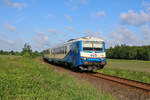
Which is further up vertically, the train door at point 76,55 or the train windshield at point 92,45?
the train windshield at point 92,45

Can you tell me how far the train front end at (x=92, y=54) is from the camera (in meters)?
16.5

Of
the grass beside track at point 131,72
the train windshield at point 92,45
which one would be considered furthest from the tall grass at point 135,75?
the train windshield at point 92,45

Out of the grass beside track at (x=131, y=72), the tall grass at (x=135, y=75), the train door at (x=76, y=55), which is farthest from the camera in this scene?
the train door at (x=76, y=55)

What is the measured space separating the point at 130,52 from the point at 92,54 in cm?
8770

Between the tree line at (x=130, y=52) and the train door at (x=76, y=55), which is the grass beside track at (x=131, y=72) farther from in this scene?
the tree line at (x=130, y=52)

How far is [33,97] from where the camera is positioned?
606 cm

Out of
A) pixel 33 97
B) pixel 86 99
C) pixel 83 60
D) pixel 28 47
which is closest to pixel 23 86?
pixel 33 97

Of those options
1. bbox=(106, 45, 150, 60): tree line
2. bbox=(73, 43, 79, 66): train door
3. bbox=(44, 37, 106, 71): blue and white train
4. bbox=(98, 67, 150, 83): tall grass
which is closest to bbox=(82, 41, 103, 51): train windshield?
bbox=(44, 37, 106, 71): blue and white train

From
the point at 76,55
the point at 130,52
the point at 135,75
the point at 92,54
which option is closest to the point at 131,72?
the point at 135,75

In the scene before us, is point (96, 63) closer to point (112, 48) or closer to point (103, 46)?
point (103, 46)

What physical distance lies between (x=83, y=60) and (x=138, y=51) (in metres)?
88.0

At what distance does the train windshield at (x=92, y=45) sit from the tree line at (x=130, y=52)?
259 ft

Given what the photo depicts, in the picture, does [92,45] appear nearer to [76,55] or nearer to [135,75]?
[76,55]

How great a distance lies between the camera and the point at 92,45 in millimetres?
17281
